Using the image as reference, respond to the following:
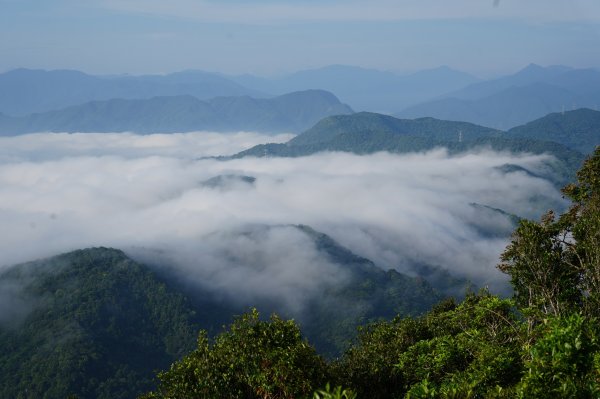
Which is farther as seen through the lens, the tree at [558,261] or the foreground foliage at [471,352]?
the tree at [558,261]

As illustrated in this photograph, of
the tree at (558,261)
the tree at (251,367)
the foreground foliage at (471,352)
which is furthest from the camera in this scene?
the tree at (558,261)

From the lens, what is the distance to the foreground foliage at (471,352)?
46.6 ft

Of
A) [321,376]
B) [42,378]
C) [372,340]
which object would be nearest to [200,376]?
[321,376]

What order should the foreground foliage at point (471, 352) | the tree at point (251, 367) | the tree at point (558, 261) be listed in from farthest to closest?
the tree at point (558, 261)
the tree at point (251, 367)
the foreground foliage at point (471, 352)

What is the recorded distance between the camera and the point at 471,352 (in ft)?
70.1

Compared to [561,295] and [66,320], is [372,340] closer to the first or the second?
[561,295]

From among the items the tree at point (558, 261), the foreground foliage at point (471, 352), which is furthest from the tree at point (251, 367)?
the tree at point (558, 261)

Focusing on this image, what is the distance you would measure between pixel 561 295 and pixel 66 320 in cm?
19824

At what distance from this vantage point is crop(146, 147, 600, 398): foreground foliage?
14211 mm

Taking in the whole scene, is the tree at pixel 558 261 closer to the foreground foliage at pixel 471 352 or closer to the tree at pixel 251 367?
the foreground foliage at pixel 471 352

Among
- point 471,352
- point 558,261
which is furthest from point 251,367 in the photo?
point 558,261

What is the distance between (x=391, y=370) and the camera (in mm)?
22438

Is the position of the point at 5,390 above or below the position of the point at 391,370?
below

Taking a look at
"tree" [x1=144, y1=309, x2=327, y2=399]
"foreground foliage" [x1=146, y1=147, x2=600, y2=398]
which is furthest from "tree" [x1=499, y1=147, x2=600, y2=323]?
"tree" [x1=144, y1=309, x2=327, y2=399]
